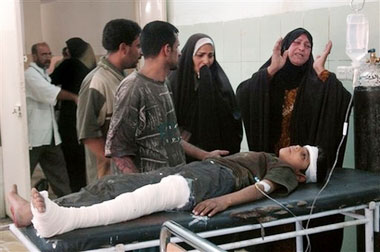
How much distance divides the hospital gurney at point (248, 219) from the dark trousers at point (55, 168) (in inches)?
62.0

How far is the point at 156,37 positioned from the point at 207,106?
503mm

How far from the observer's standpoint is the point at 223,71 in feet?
10.7

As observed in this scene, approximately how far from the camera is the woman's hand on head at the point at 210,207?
212cm

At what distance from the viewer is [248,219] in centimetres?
216

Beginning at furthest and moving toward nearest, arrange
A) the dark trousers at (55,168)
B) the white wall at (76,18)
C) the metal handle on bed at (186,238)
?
the dark trousers at (55,168) → the white wall at (76,18) → the metal handle on bed at (186,238)

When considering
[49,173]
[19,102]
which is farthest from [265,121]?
[19,102]

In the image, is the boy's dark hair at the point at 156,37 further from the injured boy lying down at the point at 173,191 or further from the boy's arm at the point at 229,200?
the boy's arm at the point at 229,200

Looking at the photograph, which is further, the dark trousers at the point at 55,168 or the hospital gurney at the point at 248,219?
the dark trousers at the point at 55,168

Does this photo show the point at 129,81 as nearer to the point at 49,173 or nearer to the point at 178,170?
the point at 178,170

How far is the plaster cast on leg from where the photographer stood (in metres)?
1.88

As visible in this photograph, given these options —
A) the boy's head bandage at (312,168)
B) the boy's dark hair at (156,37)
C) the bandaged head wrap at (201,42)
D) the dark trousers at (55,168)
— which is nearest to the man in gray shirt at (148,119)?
the boy's dark hair at (156,37)

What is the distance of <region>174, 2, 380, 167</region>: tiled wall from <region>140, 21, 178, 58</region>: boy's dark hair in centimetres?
12

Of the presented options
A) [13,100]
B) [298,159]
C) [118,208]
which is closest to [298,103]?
[298,159]

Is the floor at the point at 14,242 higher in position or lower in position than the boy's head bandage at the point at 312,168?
lower
